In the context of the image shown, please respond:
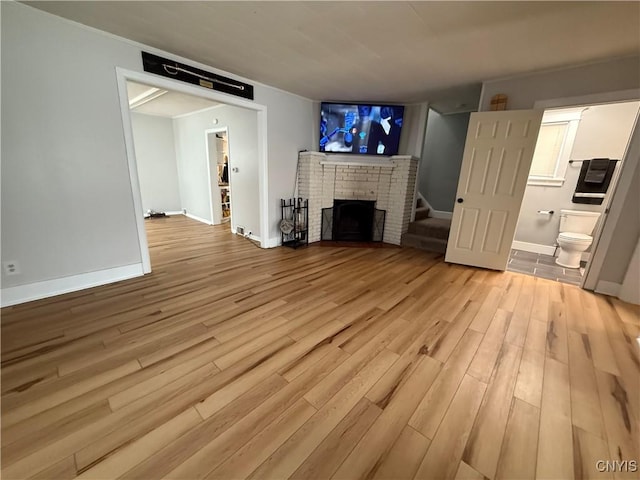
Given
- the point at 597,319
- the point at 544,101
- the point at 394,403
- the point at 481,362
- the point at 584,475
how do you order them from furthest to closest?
the point at 544,101
the point at 597,319
the point at 481,362
the point at 394,403
the point at 584,475

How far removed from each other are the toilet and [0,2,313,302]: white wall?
219 inches

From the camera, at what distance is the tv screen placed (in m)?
4.12

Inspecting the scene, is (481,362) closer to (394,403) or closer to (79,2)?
Answer: (394,403)

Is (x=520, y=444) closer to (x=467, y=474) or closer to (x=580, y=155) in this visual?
(x=467, y=474)

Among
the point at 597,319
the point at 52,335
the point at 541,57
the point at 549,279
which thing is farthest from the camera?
the point at 549,279

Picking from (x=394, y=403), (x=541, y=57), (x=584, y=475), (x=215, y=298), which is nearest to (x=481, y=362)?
(x=584, y=475)

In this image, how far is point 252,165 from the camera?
4285mm

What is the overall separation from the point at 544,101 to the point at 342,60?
7.83ft

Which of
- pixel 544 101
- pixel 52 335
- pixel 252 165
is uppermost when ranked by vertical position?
pixel 544 101

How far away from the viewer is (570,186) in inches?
153

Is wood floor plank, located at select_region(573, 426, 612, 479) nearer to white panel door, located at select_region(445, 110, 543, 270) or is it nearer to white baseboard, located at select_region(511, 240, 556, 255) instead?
white panel door, located at select_region(445, 110, 543, 270)

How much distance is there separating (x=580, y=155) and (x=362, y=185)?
328 centimetres

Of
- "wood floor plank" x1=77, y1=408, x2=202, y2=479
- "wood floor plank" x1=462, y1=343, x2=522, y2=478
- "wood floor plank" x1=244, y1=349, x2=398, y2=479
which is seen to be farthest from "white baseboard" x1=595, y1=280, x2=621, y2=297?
"wood floor plank" x1=77, y1=408, x2=202, y2=479

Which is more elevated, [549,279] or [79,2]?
[79,2]
